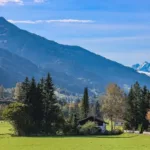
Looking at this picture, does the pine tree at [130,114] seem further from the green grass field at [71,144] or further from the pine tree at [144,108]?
the green grass field at [71,144]

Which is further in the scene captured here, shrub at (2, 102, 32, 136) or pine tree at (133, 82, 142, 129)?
pine tree at (133, 82, 142, 129)

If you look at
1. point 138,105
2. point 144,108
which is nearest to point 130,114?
point 138,105

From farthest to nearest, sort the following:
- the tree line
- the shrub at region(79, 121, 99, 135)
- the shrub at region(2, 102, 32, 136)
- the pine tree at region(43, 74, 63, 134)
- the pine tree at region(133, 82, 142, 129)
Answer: the pine tree at region(133, 82, 142, 129) < the shrub at region(79, 121, 99, 135) < the pine tree at region(43, 74, 63, 134) < the tree line < the shrub at region(2, 102, 32, 136)

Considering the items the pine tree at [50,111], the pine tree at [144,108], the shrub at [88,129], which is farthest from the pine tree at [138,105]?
the pine tree at [50,111]

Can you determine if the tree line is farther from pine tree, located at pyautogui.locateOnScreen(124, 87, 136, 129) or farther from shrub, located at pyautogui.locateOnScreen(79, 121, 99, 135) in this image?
shrub, located at pyautogui.locateOnScreen(79, 121, 99, 135)

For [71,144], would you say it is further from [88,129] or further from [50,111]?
[88,129]

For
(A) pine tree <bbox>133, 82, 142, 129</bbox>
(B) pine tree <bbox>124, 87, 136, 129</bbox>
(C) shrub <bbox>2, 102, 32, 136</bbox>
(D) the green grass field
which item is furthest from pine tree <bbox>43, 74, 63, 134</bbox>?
(D) the green grass field

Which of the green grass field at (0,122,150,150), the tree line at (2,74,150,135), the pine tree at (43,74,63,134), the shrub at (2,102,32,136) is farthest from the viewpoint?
the pine tree at (43,74,63,134)

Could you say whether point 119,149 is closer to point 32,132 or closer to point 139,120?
point 32,132

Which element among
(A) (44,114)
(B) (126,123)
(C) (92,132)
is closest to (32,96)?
(A) (44,114)

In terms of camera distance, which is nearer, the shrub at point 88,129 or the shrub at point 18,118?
the shrub at point 18,118

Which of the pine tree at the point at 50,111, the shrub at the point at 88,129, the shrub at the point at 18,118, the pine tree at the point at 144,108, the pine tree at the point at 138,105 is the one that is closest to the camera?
the shrub at the point at 18,118

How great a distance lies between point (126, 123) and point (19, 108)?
1369 inches

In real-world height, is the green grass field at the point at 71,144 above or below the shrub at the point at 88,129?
below
